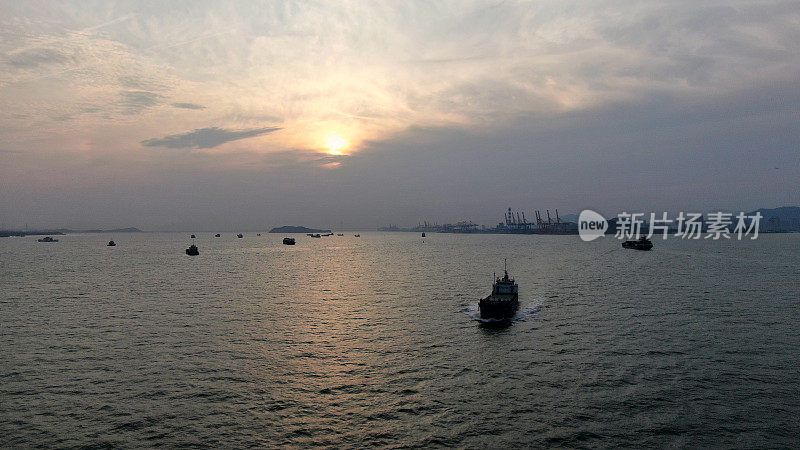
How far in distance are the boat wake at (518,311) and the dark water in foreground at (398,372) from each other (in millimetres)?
792

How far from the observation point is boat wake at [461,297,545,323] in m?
52.7

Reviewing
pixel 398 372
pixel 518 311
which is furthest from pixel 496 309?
pixel 398 372

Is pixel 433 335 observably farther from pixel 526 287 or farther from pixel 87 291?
pixel 87 291

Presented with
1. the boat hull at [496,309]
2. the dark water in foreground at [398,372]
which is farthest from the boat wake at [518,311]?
the dark water in foreground at [398,372]

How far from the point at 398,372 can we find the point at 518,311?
100ft

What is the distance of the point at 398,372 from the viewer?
1350 inches

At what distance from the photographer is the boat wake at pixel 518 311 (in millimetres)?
52662

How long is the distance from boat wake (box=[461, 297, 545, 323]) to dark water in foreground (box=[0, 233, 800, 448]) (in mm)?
792

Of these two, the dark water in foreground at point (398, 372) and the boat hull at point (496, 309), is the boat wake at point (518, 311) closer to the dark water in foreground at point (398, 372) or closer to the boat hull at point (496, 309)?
the boat hull at point (496, 309)

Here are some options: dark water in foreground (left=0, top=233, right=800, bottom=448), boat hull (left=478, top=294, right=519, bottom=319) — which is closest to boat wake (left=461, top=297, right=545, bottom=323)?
boat hull (left=478, top=294, right=519, bottom=319)

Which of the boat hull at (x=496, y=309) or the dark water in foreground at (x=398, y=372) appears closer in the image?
the dark water in foreground at (x=398, y=372)

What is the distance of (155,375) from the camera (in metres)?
33.2

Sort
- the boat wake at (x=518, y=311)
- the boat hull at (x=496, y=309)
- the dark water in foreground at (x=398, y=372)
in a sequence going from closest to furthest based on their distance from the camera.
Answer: the dark water in foreground at (x=398, y=372) → the boat hull at (x=496, y=309) → the boat wake at (x=518, y=311)

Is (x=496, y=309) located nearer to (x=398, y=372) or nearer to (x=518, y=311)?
(x=518, y=311)
